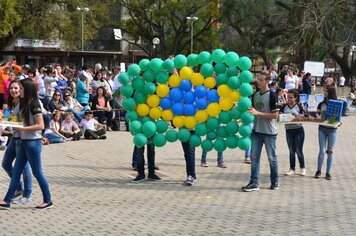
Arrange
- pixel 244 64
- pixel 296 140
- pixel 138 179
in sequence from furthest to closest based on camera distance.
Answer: pixel 296 140 < pixel 138 179 < pixel 244 64

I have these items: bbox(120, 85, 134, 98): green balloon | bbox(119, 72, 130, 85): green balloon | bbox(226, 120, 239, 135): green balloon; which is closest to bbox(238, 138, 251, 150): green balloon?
bbox(226, 120, 239, 135): green balloon

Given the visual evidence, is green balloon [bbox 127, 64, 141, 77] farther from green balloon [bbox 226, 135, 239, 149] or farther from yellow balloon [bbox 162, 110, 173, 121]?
green balloon [bbox 226, 135, 239, 149]

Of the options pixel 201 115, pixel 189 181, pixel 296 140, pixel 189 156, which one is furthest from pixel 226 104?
pixel 296 140

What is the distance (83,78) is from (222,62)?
9.22m

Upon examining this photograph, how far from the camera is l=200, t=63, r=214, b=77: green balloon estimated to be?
9211mm

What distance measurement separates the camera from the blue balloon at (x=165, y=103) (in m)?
9.30

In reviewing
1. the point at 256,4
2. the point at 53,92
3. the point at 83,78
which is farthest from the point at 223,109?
the point at 256,4

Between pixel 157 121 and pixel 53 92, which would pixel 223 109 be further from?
pixel 53 92

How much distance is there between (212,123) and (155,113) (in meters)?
0.93

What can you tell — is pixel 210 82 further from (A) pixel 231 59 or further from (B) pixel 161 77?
(B) pixel 161 77

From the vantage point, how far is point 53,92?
16.1 metres

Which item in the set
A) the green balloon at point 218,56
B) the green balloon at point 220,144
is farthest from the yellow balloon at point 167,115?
the green balloon at point 218,56

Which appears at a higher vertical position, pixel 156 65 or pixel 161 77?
pixel 156 65

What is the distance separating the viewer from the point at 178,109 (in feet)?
30.2
